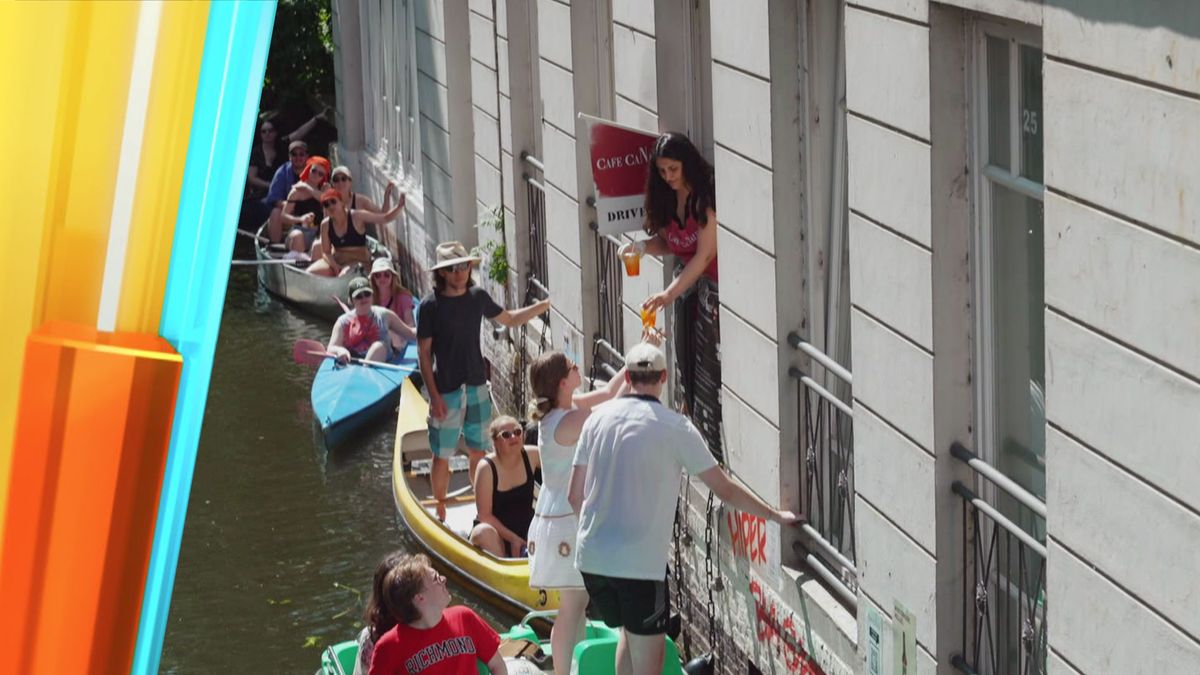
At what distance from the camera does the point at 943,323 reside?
5.72 m

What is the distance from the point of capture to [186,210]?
5.01ft

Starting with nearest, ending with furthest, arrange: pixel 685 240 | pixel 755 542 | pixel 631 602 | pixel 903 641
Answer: pixel 903 641, pixel 631 602, pixel 755 542, pixel 685 240

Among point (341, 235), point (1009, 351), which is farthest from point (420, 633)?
point (341, 235)

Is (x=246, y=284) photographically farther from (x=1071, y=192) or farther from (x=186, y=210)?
(x=186, y=210)

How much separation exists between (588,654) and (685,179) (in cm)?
236

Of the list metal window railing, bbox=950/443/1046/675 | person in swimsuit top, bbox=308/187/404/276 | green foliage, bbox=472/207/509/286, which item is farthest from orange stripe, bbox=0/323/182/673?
person in swimsuit top, bbox=308/187/404/276

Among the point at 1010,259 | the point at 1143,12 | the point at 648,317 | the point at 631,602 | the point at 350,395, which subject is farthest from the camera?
the point at 350,395

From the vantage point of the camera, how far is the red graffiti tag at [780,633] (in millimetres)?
7382

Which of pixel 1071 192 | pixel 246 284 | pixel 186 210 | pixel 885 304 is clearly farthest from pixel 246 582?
pixel 186 210

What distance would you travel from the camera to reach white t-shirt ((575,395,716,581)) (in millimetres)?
6855

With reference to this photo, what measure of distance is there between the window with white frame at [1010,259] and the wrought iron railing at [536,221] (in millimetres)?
6907

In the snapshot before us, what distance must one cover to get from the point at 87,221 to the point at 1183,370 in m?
3.25

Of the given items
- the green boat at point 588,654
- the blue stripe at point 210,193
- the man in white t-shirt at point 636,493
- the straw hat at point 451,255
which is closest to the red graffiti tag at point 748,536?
the green boat at point 588,654

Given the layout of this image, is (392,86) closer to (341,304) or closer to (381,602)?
(341,304)
